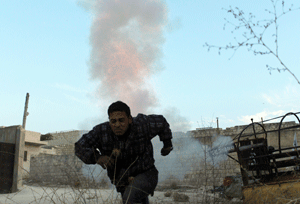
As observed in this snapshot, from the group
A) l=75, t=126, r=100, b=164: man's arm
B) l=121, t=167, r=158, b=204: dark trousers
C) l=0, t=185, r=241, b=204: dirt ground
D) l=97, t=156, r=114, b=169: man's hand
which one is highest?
l=75, t=126, r=100, b=164: man's arm

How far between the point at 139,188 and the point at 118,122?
0.66m

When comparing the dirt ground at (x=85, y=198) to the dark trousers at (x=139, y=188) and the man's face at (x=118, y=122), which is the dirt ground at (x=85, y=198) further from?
the man's face at (x=118, y=122)

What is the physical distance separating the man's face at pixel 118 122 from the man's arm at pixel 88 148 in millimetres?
280

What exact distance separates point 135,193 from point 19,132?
8789mm

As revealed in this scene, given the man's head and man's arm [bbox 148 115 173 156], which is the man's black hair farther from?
man's arm [bbox 148 115 173 156]

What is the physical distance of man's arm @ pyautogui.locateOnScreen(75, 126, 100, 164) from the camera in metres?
2.74

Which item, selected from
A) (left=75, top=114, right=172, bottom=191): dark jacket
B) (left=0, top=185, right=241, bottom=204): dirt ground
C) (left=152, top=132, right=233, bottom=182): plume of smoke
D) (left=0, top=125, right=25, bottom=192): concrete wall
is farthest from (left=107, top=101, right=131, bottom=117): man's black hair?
(left=152, top=132, right=233, bottom=182): plume of smoke

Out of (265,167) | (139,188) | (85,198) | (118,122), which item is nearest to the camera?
(139,188)

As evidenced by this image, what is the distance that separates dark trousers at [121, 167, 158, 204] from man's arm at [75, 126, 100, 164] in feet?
1.46

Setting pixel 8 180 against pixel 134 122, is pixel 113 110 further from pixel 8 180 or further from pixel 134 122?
pixel 8 180

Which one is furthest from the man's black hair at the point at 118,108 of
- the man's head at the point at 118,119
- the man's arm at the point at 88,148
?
the man's arm at the point at 88,148

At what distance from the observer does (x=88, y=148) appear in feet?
9.21

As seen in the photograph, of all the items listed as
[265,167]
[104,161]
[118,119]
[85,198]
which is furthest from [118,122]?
[265,167]

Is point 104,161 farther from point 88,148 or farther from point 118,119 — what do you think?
point 118,119
